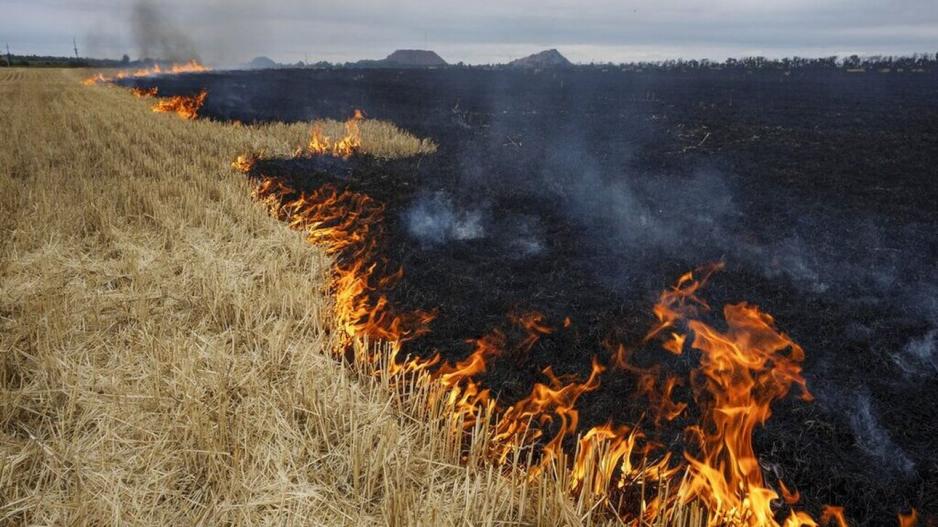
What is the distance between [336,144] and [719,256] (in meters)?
11.9

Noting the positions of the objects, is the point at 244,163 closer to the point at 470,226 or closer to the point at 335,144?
the point at 335,144

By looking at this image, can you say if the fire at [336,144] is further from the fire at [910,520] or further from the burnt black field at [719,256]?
the fire at [910,520]

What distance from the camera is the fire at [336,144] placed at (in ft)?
49.8

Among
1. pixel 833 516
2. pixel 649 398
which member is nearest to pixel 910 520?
pixel 833 516

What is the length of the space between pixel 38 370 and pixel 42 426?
79 cm

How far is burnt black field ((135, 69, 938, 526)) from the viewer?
4121mm

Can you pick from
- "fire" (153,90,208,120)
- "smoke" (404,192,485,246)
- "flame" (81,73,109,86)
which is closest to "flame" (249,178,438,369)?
"smoke" (404,192,485,246)

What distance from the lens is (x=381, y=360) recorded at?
4.97 m

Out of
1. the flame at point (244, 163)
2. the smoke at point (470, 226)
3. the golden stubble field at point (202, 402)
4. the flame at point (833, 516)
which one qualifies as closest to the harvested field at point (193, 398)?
the golden stubble field at point (202, 402)

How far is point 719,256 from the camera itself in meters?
7.48

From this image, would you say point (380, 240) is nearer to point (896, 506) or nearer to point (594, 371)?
point (594, 371)

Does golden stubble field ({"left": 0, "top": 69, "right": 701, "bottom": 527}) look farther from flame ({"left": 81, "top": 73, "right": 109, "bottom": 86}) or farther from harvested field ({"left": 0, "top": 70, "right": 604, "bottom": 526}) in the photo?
flame ({"left": 81, "top": 73, "right": 109, "bottom": 86})

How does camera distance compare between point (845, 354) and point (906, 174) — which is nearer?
point (845, 354)

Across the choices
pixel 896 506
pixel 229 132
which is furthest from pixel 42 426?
pixel 229 132
